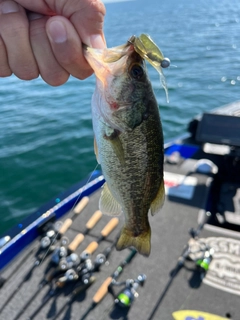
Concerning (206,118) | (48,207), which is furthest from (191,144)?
(48,207)

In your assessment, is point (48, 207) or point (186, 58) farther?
point (186, 58)

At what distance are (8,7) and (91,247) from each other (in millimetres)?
3111

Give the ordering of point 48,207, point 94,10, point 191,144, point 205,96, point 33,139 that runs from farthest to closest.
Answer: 1. point 205,96
2. point 33,139
3. point 191,144
4. point 48,207
5. point 94,10

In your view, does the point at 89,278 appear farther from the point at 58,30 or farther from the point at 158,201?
the point at 58,30

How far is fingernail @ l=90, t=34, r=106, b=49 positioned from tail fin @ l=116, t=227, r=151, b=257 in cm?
118

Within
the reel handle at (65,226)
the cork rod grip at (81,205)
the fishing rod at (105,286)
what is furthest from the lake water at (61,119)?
the fishing rod at (105,286)

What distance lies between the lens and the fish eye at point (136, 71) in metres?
1.74

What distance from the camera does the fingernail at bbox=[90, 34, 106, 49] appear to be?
5.84ft

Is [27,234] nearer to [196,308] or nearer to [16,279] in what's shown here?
[16,279]

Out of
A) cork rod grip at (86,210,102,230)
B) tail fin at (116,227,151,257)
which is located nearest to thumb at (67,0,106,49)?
tail fin at (116,227,151,257)

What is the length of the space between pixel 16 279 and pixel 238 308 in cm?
258

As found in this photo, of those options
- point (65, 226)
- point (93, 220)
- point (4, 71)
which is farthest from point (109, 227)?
point (4, 71)

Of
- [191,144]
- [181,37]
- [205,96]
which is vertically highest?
[191,144]

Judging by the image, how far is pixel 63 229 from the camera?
4.45 metres
